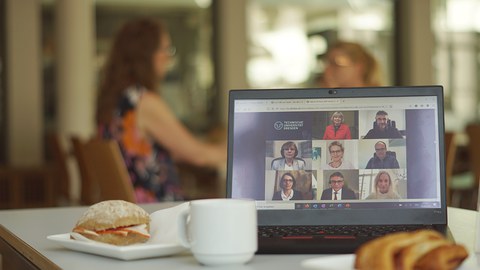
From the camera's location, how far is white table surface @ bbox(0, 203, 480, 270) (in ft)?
4.28

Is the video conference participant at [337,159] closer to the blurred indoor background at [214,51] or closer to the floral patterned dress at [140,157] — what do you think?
the floral patterned dress at [140,157]

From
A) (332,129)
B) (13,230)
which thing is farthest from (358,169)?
(13,230)

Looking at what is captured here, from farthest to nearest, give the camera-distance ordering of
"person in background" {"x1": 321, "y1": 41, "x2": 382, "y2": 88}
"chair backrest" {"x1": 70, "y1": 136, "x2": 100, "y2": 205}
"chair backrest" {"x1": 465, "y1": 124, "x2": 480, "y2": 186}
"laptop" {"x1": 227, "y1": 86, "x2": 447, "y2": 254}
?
"chair backrest" {"x1": 70, "y1": 136, "x2": 100, "y2": 205} → "chair backrest" {"x1": 465, "y1": 124, "x2": 480, "y2": 186} → "person in background" {"x1": 321, "y1": 41, "x2": 382, "y2": 88} → "laptop" {"x1": 227, "y1": 86, "x2": 447, "y2": 254}

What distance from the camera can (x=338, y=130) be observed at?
1.57 meters

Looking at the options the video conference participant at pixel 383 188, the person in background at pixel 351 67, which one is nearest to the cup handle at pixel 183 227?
the video conference participant at pixel 383 188

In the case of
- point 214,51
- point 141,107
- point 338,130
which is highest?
point 214,51

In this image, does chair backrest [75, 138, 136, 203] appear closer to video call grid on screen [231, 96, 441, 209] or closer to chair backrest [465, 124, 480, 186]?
video call grid on screen [231, 96, 441, 209]

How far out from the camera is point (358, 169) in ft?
5.05

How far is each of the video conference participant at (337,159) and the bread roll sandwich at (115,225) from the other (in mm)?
328

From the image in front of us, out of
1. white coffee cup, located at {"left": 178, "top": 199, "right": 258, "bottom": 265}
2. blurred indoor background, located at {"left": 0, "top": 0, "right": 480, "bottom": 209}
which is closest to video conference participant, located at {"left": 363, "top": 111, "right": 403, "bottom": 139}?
white coffee cup, located at {"left": 178, "top": 199, "right": 258, "bottom": 265}

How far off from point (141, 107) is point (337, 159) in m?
2.04

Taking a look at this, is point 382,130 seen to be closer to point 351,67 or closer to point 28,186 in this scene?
point 351,67

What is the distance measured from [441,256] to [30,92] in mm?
7197

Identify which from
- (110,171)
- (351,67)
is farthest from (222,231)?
(351,67)
